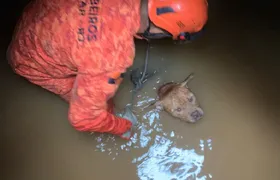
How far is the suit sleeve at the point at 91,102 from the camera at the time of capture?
1.76 m

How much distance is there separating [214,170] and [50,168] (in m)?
0.86

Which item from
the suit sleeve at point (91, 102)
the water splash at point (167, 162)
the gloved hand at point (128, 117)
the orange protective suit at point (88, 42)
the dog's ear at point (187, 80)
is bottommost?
the water splash at point (167, 162)

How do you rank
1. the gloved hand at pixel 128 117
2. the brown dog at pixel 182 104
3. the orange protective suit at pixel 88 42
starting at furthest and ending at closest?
the brown dog at pixel 182 104, the gloved hand at pixel 128 117, the orange protective suit at pixel 88 42

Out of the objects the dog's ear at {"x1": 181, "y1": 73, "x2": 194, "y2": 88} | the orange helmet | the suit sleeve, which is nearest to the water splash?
the dog's ear at {"x1": 181, "y1": 73, "x2": 194, "y2": 88}

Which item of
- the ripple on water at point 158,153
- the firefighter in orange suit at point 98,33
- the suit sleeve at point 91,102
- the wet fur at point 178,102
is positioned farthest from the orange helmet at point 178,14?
the ripple on water at point 158,153

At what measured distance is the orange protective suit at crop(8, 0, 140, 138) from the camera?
1.70 metres

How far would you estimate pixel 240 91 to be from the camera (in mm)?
2525

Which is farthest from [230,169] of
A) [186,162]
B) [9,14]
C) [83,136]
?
[9,14]

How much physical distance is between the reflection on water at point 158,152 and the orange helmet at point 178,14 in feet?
2.52

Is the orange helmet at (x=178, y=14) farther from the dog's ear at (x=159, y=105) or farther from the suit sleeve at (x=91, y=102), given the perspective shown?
the dog's ear at (x=159, y=105)

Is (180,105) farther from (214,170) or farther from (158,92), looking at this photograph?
(214,170)

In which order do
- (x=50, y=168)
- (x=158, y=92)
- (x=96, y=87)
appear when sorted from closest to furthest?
(x=96, y=87)
(x=50, y=168)
(x=158, y=92)

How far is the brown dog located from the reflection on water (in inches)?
4.2

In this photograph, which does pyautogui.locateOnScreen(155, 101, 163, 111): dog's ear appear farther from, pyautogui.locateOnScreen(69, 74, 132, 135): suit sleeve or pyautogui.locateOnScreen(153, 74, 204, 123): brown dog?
pyautogui.locateOnScreen(69, 74, 132, 135): suit sleeve
